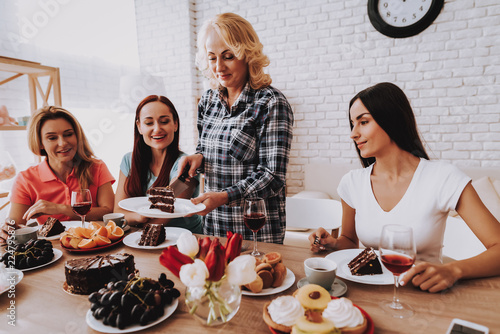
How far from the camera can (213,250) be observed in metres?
0.75

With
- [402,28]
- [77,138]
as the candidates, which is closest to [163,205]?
[77,138]

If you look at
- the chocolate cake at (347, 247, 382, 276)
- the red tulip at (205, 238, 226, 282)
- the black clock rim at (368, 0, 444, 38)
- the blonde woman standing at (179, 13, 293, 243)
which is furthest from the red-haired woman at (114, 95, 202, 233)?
the black clock rim at (368, 0, 444, 38)

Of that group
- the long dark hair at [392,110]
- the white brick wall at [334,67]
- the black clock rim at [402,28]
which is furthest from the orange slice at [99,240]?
the black clock rim at [402,28]

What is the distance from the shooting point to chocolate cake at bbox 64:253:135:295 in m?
1.04

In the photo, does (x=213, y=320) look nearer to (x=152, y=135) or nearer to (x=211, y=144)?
(x=211, y=144)

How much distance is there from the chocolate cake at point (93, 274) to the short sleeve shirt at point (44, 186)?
113 centimetres

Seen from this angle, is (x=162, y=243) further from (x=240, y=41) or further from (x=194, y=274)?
(x=240, y=41)

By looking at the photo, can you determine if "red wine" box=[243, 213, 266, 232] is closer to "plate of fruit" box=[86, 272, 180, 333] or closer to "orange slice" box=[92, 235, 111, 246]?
"plate of fruit" box=[86, 272, 180, 333]

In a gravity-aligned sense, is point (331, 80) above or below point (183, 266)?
above

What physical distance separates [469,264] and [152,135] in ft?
5.22

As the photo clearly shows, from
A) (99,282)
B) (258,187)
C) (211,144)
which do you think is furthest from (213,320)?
(211,144)

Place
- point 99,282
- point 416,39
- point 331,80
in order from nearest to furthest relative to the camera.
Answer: point 99,282, point 416,39, point 331,80

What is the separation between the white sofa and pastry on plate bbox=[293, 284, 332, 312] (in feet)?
3.63

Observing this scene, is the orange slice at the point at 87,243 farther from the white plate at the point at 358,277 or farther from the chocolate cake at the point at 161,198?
the white plate at the point at 358,277
